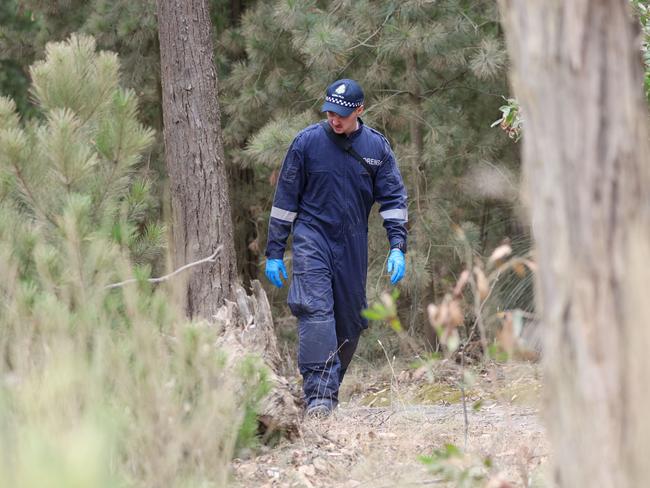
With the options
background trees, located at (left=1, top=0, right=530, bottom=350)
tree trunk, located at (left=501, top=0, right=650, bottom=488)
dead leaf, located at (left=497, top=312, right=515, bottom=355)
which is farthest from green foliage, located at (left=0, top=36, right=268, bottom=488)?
background trees, located at (left=1, top=0, right=530, bottom=350)

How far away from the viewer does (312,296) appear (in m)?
6.12

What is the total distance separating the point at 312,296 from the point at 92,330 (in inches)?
101

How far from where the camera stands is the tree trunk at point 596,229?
7.51ft

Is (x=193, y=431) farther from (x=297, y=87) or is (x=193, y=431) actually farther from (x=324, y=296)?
(x=297, y=87)

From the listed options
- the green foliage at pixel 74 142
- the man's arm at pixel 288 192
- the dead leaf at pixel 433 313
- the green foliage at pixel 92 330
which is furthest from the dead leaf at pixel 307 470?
the man's arm at pixel 288 192

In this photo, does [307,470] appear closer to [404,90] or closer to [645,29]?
[645,29]

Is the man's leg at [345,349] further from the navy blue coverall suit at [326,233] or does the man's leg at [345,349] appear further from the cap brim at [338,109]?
the cap brim at [338,109]

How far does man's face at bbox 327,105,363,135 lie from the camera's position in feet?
20.4

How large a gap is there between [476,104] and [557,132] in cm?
841

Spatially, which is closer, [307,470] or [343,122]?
[307,470]

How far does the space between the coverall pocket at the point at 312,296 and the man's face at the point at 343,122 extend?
95cm

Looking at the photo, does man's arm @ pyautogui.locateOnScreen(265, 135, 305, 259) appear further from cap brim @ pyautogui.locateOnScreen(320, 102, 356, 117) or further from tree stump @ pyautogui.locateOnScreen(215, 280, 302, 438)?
tree stump @ pyautogui.locateOnScreen(215, 280, 302, 438)

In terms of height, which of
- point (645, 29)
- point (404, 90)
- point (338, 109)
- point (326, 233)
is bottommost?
point (326, 233)

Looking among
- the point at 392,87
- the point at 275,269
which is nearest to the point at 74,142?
the point at 275,269
